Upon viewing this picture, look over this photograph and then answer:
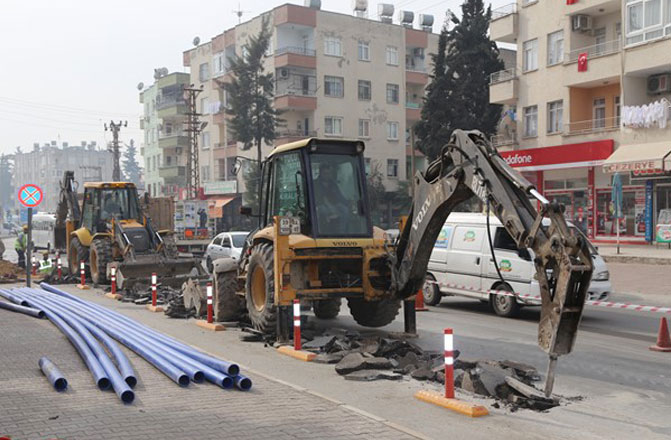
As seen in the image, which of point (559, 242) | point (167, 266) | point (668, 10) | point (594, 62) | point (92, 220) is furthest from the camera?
point (594, 62)

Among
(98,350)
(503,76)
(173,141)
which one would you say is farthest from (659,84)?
(173,141)

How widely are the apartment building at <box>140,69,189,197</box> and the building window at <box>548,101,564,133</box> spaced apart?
1603 inches

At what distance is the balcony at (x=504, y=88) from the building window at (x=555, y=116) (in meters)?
2.46

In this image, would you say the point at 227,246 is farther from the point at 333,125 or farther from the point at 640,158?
the point at 333,125

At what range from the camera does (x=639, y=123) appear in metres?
31.4

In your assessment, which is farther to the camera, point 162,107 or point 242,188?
point 162,107

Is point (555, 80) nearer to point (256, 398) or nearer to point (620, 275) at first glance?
point (620, 275)

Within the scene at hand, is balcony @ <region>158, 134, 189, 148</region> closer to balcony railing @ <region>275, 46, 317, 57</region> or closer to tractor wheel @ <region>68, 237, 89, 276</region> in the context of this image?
balcony railing @ <region>275, 46, 317, 57</region>

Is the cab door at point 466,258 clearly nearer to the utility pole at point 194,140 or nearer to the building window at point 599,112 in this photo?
the building window at point 599,112

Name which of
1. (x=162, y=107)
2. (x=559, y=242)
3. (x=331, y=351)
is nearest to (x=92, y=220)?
(x=331, y=351)

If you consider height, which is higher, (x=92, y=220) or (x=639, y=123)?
(x=639, y=123)

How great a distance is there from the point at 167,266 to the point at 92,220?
411 centimetres

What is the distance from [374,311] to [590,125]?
25.9 meters

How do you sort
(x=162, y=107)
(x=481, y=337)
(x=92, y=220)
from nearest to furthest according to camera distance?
(x=481, y=337) < (x=92, y=220) < (x=162, y=107)
